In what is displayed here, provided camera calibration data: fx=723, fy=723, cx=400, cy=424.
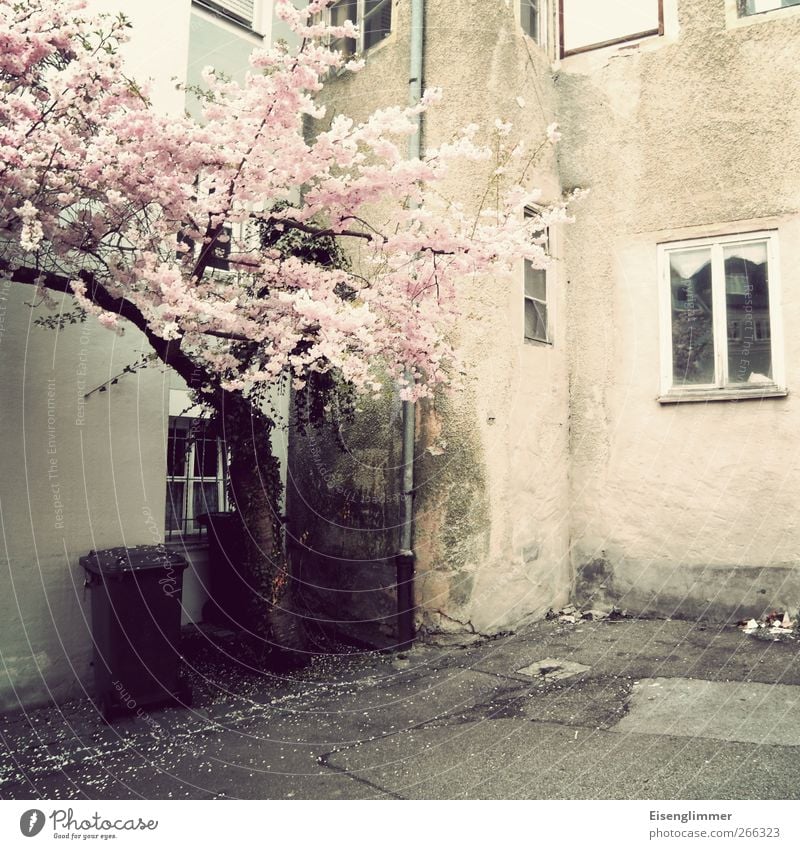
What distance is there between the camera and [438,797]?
3.64 m

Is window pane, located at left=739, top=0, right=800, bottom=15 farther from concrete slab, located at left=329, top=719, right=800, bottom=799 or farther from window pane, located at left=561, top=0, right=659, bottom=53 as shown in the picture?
concrete slab, located at left=329, top=719, right=800, bottom=799

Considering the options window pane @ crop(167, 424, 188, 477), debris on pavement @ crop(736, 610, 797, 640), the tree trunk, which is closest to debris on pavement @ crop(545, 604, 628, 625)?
debris on pavement @ crop(736, 610, 797, 640)

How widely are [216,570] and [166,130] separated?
4475 millimetres

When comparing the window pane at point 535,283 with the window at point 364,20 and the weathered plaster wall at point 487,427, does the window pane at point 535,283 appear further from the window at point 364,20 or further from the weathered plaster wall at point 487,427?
the window at point 364,20

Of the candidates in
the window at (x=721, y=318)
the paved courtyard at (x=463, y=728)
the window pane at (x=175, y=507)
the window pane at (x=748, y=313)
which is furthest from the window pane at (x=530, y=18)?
the paved courtyard at (x=463, y=728)

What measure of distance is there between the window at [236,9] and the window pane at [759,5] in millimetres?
4982

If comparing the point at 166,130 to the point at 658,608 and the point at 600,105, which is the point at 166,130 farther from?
the point at 658,608

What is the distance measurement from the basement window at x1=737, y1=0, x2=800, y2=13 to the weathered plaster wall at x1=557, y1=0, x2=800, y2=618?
0.15m

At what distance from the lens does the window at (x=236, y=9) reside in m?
7.54

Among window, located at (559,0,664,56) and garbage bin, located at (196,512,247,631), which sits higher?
window, located at (559,0,664,56)

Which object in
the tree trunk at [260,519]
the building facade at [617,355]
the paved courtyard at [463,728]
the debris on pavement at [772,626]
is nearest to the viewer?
the paved courtyard at [463,728]

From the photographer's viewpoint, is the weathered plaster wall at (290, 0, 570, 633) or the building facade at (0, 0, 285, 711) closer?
the building facade at (0, 0, 285, 711)

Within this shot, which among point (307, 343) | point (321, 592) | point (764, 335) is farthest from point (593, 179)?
point (321, 592)

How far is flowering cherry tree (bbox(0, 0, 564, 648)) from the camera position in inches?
168
